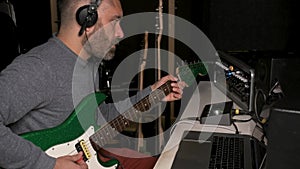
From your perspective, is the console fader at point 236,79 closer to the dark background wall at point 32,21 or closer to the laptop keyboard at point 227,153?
the laptop keyboard at point 227,153

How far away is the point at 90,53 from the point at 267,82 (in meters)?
0.68

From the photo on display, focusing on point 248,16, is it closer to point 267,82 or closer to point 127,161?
point 267,82

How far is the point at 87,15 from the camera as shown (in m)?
1.23

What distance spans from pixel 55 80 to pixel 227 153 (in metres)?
0.63

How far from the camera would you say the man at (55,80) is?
1.05 m

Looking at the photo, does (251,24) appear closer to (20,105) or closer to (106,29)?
(106,29)

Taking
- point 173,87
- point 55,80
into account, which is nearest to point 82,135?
point 55,80

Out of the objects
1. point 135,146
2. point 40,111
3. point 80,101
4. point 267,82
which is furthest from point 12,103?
point 135,146

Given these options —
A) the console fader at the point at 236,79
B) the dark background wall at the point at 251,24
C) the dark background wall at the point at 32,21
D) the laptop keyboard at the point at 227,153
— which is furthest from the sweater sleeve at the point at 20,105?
the dark background wall at the point at 32,21

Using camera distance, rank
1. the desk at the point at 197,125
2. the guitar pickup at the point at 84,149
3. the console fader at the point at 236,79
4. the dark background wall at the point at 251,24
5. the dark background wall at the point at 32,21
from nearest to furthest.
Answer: the desk at the point at 197,125, the guitar pickup at the point at 84,149, the console fader at the point at 236,79, the dark background wall at the point at 251,24, the dark background wall at the point at 32,21

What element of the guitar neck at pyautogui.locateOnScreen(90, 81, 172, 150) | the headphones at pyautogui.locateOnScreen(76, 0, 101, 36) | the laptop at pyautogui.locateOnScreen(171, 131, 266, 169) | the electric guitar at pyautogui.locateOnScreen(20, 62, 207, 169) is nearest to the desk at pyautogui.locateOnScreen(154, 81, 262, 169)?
the laptop at pyautogui.locateOnScreen(171, 131, 266, 169)

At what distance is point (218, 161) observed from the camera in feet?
3.35

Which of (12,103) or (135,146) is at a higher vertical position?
(12,103)

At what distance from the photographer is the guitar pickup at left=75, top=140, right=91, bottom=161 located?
1.21 m
